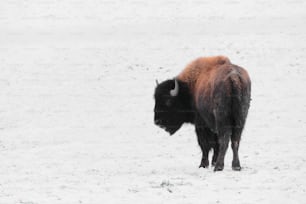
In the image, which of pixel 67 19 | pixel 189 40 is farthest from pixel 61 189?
pixel 67 19

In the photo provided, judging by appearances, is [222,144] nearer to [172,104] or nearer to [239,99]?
[239,99]

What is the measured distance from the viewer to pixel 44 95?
2683 centimetres

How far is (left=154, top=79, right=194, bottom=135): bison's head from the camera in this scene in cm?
1505

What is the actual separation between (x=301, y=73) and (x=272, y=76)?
1.21 meters

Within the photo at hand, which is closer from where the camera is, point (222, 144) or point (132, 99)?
point (222, 144)

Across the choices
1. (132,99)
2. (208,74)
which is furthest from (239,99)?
(132,99)

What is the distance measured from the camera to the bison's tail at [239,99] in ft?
41.4

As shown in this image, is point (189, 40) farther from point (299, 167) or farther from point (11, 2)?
point (299, 167)

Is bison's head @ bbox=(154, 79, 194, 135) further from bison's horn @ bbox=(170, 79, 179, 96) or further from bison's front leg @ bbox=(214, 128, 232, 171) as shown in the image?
bison's front leg @ bbox=(214, 128, 232, 171)

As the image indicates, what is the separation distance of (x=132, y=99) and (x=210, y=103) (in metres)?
12.7

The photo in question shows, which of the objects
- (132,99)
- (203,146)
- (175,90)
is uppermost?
(175,90)

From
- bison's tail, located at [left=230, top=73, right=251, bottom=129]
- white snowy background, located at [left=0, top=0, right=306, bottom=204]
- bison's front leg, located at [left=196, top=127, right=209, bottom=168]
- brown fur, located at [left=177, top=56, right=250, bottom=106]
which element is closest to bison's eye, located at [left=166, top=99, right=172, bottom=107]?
brown fur, located at [left=177, top=56, right=250, bottom=106]

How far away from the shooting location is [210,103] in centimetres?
1324

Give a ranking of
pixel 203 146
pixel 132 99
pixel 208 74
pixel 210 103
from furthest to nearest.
Result: pixel 132 99 → pixel 203 146 → pixel 208 74 → pixel 210 103
